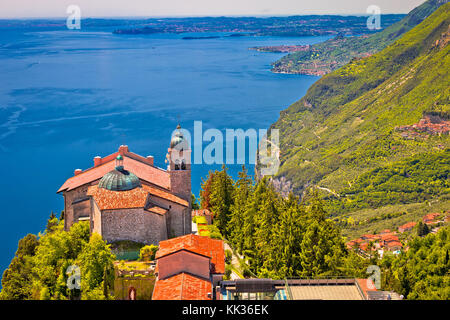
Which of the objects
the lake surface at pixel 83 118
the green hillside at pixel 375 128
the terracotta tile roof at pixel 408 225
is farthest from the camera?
the green hillside at pixel 375 128

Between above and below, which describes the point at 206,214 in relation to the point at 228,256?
above

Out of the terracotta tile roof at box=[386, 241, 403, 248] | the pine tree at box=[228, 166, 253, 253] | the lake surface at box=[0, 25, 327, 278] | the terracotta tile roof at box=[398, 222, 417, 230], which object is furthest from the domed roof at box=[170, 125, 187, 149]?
the terracotta tile roof at box=[398, 222, 417, 230]

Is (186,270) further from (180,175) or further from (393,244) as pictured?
(393,244)

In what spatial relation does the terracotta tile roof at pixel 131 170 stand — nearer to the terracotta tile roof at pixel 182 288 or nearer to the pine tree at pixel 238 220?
the pine tree at pixel 238 220

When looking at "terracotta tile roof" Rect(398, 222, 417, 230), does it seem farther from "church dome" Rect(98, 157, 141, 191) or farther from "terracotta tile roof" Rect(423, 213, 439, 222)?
"church dome" Rect(98, 157, 141, 191)

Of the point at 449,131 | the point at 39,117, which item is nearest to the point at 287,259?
the point at 449,131

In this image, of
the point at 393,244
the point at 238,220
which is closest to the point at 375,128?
the point at 393,244

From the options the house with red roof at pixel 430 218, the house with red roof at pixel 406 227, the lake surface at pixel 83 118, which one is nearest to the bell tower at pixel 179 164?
the lake surface at pixel 83 118
